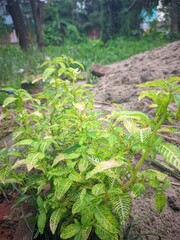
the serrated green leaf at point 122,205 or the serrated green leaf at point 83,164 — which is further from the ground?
the serrated green leaf at point 83,164

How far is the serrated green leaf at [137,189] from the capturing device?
3.37ft

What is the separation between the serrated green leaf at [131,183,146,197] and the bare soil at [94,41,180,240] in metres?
0.51

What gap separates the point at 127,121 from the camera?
3.97 feet

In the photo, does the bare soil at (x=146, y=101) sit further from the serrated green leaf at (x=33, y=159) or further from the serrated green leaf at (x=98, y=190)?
the serrated green leaf at (x=33, y=159)

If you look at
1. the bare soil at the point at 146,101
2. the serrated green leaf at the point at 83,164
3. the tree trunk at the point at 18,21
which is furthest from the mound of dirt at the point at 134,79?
the tree trunk at the point at 18,21

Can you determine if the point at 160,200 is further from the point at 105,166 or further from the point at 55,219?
the point at 55,219

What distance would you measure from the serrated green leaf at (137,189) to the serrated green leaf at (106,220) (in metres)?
0.15

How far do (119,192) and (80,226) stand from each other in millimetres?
273

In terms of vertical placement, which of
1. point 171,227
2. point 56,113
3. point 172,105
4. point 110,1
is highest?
point 110,1

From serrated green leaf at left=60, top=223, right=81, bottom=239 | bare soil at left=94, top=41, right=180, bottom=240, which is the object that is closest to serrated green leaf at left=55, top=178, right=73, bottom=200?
serrated green leaf at left=60, top=223, right=81, bottom=239

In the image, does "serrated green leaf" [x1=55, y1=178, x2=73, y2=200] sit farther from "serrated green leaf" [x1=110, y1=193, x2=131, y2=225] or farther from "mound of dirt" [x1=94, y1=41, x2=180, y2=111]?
"mound of dirt" [x1=94, y1=41, x2=180, y2=111]

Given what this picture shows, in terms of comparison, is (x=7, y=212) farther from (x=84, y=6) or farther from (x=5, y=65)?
(x=84, y=6)

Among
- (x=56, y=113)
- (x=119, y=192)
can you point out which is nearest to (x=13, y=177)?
(x=56, y=113)

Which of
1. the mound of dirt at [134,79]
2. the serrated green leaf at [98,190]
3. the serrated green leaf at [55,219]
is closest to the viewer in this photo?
the serrated green leaf at [98,190]
